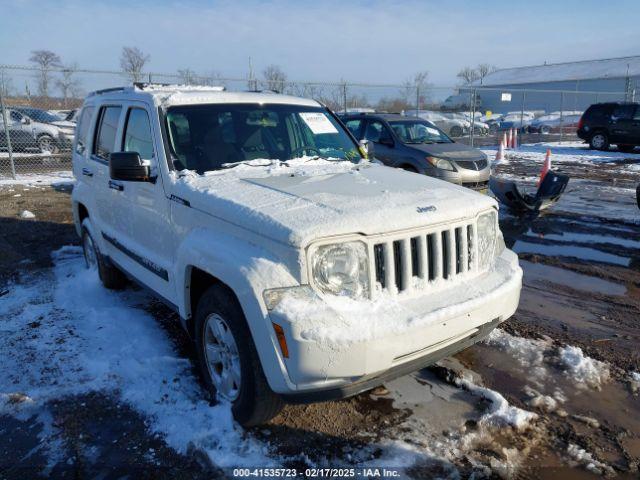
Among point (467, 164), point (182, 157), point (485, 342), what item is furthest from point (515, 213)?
point (182, 157)

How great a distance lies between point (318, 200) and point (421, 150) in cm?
709

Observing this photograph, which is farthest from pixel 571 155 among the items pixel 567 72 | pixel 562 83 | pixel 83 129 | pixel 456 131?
pixel 567 72

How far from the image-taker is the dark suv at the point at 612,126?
60.5 feet

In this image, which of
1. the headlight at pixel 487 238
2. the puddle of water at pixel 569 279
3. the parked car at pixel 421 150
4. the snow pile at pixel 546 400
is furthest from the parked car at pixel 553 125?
the snow pile at pixel 546 400

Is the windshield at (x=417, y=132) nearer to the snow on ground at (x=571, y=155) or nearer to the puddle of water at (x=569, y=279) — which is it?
the puddle of water at (x=569, y=279)

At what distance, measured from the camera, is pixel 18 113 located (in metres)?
15.9

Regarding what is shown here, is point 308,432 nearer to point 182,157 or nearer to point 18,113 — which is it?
point 182,157

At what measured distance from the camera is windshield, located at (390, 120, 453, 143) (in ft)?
33.7

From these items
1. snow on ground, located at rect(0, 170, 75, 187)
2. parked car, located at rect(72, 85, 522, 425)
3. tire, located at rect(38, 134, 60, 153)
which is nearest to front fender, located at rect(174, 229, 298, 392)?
parked car, located at rect(72, 85, 522, 425)

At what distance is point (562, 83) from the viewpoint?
55.7 m

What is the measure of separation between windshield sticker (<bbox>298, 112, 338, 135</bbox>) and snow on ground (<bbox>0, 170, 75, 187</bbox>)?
9039 mm

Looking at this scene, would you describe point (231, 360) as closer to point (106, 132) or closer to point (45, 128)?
point (106, 132)

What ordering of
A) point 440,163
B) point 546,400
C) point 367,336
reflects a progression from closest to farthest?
1. point 367,336
2. point 546,400
3. point 440,163

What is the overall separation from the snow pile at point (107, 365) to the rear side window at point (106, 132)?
1.47 m
